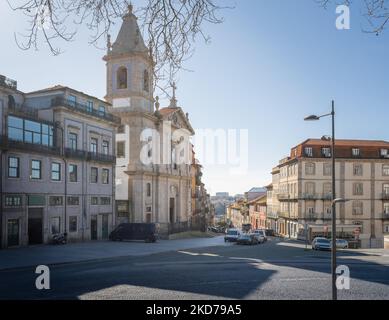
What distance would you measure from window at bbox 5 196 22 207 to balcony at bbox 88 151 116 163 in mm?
9637

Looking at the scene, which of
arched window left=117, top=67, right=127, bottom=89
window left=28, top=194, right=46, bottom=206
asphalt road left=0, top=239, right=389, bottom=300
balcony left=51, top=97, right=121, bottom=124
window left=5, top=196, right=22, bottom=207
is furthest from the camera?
arched window left=117, top=67, right=127, bottom=89

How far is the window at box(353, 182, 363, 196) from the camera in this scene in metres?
67.9

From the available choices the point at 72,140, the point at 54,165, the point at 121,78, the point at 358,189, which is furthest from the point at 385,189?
the point at 54,165

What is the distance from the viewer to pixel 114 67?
5369 cm

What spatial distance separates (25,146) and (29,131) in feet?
5.31

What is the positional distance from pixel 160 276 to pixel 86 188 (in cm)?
2321

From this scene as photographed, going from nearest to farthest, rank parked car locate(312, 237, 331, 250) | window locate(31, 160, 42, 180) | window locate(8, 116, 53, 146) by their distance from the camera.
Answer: window locate(8, 116, 53, 146)
window locate(31, 160, 42, 180)
parked car locate(312, 237, 331, 250)

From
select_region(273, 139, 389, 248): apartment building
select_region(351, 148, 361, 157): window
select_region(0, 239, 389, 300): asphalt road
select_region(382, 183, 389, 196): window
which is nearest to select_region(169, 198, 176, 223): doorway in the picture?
select_region(273, 139, 389, 248): apartment building

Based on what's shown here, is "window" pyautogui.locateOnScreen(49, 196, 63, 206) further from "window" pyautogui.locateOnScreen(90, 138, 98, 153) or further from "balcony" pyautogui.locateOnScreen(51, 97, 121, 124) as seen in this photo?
"balcony" pyautogui.locateOnScreen(51, 97, 121, 124)

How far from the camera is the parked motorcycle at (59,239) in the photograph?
3509 centimetres

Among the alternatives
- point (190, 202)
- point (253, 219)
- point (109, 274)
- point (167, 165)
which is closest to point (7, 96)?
point (109, 274)

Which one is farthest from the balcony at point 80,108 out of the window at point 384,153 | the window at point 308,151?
the window at point 384,153
